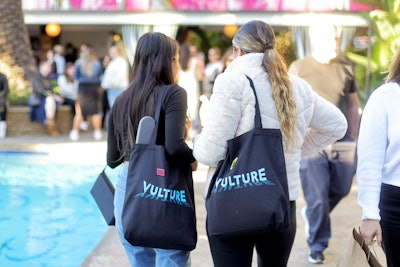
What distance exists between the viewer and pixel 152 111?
10.7 ft

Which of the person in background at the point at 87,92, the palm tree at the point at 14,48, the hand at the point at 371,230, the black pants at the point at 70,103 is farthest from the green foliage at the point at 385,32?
the hand at the point at 371,230

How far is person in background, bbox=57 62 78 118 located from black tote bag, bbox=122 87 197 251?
1190cm

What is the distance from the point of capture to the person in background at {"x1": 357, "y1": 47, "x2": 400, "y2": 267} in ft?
8.91

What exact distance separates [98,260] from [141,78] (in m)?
2.42

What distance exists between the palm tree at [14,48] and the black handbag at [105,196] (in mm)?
12506

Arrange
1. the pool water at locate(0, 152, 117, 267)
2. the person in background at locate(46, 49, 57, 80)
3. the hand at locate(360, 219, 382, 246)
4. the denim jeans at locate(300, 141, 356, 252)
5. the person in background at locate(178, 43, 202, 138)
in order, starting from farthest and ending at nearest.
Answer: the person in background at locate(46, 49, 57, 80) < the person in background at locate(178, 43, 202, 138) < the pool water at locate(0, 152, 117, 267) < the denim jeans at locate(300, 141, 356, 252) < the hand at locate(360, 219, 382, 246)

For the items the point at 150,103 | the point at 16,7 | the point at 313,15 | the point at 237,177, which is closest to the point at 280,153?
the point at 237,177

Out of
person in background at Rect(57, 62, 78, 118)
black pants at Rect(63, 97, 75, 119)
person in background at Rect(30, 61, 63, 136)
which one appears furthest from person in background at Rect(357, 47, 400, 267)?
black pants at Rect(63, 97, 75, 119)

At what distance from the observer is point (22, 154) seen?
12.2m

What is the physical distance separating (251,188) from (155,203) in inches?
21.9

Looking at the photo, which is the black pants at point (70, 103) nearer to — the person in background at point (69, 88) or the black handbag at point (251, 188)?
the person in background at point (69, 88)

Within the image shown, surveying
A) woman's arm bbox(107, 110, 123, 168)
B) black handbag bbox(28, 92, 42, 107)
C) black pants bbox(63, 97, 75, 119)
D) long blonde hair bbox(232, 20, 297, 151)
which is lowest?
black pants bbox(63, 97, 75, 119)

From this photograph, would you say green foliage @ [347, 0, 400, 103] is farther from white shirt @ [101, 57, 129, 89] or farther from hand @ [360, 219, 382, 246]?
hand @ [360, 219, 382, 246]

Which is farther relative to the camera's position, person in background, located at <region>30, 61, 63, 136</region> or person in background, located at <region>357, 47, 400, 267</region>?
person in background, located at <region>30, 61, 63, 136</region>
